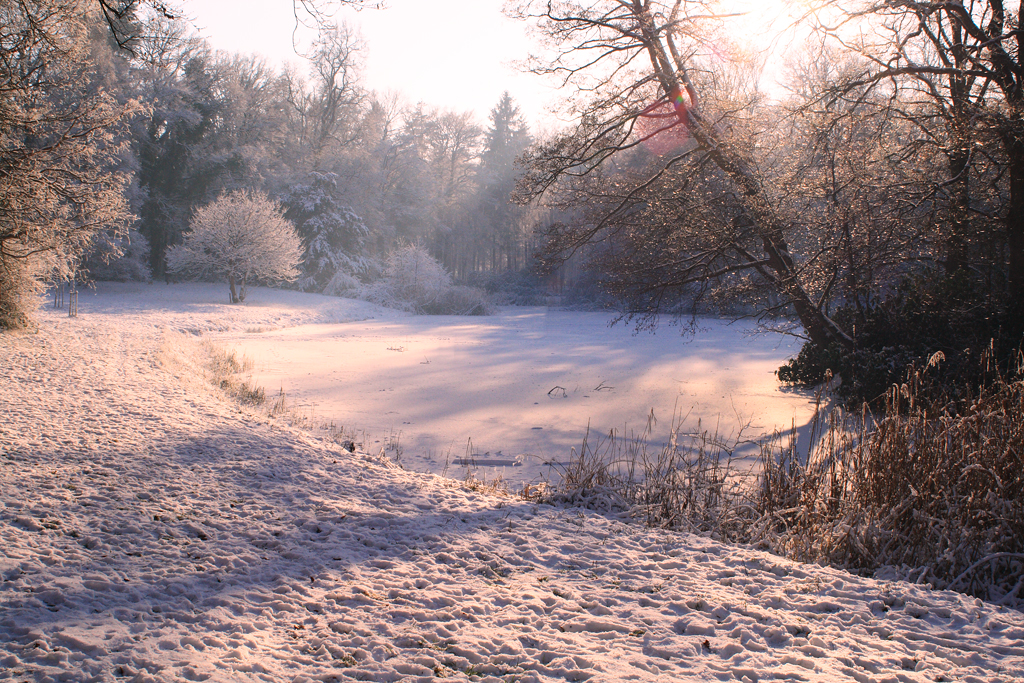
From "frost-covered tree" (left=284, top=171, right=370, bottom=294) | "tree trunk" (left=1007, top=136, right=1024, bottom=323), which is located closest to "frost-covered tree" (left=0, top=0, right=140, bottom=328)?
"tree trunk" (left=1007, top=136, right=1024, bottom=323)

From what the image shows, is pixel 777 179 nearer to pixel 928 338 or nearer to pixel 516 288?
pixel 928 338

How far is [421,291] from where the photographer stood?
30109 millimetres

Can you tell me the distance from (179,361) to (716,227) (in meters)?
7.82

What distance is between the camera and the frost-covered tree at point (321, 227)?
114 feet

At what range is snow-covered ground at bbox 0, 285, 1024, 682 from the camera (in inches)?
78.0

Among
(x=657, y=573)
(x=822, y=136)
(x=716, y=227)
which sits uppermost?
(x=822, y=136)

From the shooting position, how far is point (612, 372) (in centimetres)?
1204

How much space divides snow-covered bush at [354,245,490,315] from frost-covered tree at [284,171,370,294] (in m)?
4.03

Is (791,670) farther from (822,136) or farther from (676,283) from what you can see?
(676,283)

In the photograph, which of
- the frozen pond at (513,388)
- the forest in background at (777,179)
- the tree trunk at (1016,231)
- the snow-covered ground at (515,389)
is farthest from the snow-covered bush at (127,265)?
the tree trunk at (1016,231)

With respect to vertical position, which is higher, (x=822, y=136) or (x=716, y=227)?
(x=822, y=136)

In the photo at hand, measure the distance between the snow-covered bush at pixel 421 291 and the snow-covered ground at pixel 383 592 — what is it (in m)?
25.2

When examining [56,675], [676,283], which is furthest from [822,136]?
[56,675]

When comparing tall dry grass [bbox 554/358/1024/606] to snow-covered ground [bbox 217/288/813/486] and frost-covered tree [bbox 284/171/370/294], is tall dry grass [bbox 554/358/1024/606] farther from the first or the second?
frost-covered tree [bbox 284/171/370/294]
